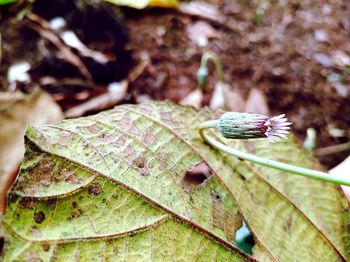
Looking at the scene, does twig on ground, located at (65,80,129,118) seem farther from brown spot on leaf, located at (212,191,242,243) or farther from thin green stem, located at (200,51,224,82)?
brown spot on leaf, located at (212,191,242,243)

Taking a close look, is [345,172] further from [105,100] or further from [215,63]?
[105,100]

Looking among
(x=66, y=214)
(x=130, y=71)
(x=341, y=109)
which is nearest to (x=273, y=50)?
(x=341, y=109)

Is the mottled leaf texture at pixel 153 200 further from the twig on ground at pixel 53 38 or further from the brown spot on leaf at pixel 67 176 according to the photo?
the twig on ground at pixel 53 38

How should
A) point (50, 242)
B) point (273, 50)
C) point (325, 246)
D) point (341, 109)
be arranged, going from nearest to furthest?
point (50, 242) → point (325, 246) → point (341, 109) → point (273, 50)

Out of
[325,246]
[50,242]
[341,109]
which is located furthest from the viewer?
[341,109]

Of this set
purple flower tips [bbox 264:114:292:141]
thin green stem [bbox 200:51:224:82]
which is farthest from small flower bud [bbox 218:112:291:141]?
thin green stem [bbox 200:51:224:82]

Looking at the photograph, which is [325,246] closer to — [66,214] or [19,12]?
[66,214]
